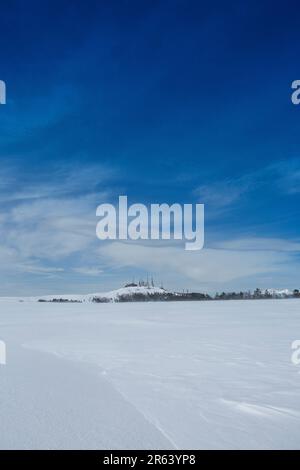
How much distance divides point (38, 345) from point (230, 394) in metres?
6.78

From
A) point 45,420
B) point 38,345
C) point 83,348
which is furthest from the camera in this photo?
point 38,345

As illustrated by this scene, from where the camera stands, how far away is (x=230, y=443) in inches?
136

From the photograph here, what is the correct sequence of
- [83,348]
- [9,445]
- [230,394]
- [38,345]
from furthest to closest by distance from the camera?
[38,345], [83,348], [230,394], [9,445]

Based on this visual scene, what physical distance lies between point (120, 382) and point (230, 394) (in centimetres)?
174

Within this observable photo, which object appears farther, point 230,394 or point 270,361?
point 270,361

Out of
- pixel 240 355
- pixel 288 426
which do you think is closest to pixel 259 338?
pixel 240 355

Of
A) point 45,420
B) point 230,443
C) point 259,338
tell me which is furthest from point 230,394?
point 259,338

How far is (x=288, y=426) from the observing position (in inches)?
151

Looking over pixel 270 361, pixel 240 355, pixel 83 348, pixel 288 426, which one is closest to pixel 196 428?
pixel 288 426

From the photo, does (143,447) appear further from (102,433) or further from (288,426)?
(288,426)

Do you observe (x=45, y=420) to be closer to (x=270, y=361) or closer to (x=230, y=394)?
(x=230, y=394)
